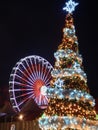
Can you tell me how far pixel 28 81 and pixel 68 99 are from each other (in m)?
10.3

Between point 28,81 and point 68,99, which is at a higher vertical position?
point 28,81

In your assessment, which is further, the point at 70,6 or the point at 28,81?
the point at 28,81

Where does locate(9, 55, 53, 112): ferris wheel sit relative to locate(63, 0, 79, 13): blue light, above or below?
below

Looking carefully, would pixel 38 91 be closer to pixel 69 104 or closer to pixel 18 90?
pixel 18 90

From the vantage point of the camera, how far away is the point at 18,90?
25781 millimetres

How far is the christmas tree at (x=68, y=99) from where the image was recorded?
Result: 54.9 feet

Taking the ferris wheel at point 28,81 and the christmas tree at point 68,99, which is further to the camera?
the ferris wheel at point 28,81

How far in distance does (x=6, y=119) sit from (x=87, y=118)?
A: 41.4 ft

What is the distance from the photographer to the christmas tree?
16734mm

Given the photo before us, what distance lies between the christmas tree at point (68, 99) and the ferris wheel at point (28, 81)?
814 centimetres

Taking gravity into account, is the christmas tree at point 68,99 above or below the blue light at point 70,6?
below

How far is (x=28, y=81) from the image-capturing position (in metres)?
26.9

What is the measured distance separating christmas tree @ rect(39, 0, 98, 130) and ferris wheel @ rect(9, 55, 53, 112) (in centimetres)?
814

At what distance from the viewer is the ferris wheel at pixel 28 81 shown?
25469mm
